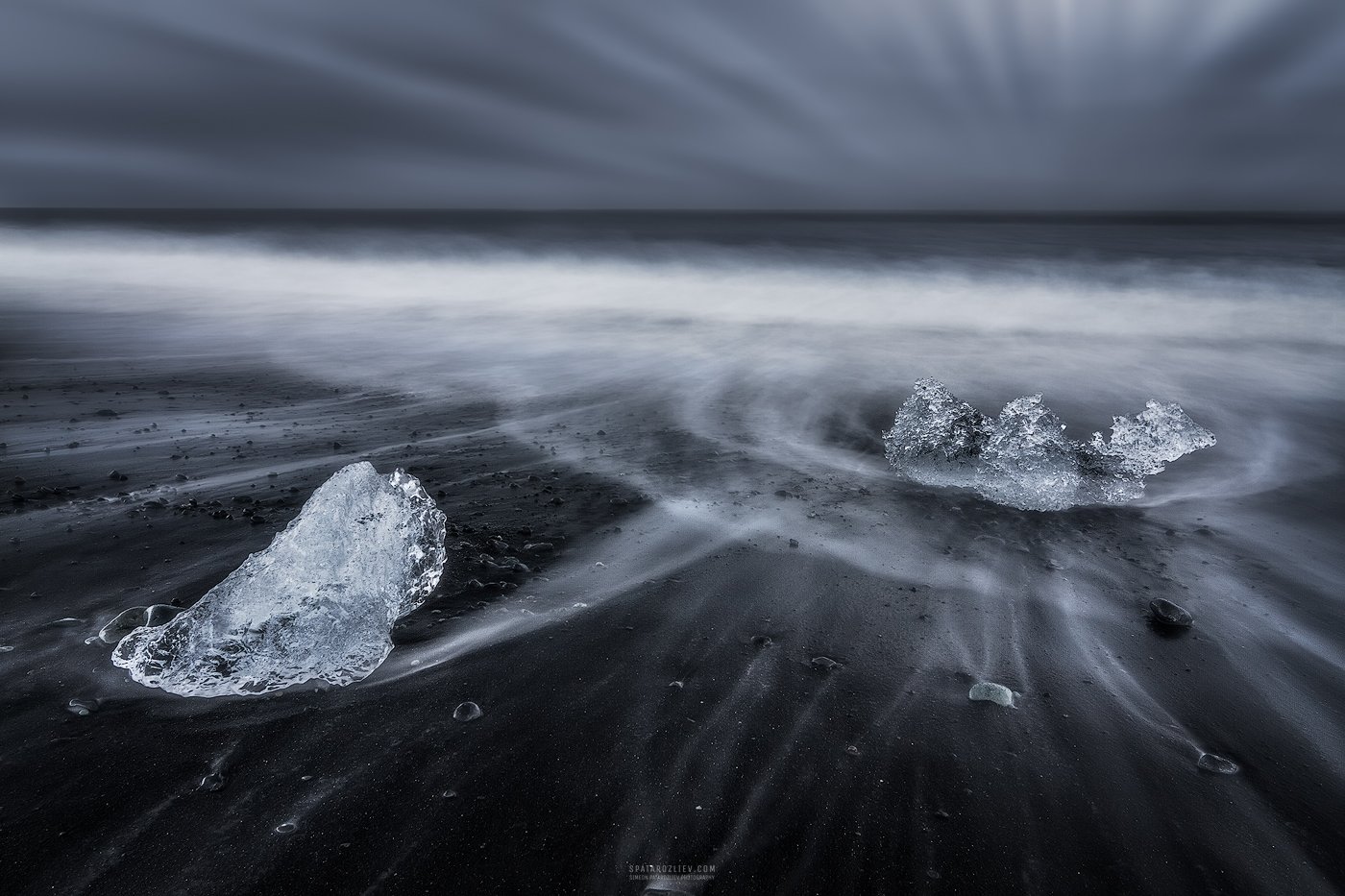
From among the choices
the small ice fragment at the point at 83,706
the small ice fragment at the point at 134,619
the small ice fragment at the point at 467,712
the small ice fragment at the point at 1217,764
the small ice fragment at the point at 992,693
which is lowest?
the small ice fragment at the point at 1217,764

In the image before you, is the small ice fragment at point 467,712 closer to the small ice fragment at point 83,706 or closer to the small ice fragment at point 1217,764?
the small ice fragment at point 83,706

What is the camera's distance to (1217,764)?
2820 millimetres

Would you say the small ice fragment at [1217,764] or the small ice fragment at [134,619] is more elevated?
the small ice fragment at [134,619]

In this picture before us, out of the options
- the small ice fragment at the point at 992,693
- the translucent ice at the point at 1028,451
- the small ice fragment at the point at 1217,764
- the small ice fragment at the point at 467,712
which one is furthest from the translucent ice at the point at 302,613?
the translucent ice at the point at 1028,451

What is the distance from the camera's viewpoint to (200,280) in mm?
28922

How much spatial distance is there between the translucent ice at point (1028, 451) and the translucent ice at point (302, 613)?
4.56 metres

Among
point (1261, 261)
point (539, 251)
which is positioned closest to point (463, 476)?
point (1261, 261)

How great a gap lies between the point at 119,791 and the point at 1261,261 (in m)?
32.2

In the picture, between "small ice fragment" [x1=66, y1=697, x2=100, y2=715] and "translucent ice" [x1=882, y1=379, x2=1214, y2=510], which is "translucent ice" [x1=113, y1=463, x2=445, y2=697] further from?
"translucent ice" [x1=882, y1=379, x2=1214, y2=510]

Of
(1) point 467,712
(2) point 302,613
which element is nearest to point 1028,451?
(1) point 467,712

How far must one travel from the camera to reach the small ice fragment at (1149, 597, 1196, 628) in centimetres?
381

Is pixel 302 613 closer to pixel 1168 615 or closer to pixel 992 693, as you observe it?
pixel 992 693

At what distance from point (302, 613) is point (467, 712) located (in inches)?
41.6

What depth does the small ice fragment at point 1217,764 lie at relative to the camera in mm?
2793
